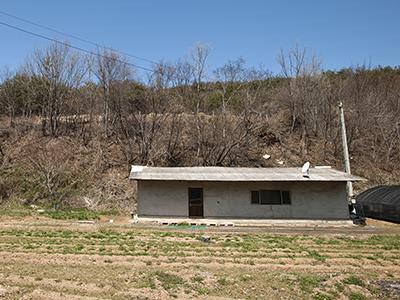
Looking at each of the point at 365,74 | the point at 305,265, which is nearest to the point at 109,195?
the point at 305,265

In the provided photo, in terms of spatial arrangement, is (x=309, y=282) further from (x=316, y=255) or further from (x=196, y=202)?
(x=196, y=202)

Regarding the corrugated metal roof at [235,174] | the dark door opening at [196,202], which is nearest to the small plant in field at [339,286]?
the corrugated metal roof at [235,174]

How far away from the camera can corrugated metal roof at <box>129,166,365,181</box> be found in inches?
769

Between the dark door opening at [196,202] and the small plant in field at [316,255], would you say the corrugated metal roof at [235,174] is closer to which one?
the dark door opening at [196,202]

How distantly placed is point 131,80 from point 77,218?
1572cm

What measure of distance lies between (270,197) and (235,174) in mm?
2226

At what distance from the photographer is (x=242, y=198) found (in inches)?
794

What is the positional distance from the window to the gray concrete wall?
0.63ft

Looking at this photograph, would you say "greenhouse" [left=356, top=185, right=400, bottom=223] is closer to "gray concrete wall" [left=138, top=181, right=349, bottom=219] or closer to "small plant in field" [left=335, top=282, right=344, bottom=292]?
"gray concrete wall" [left=138, top=181, right=349, bottom=219]

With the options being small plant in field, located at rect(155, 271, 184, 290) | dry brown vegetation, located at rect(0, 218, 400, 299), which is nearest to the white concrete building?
dry brown vegetation, located at rect(0, 218, 400, 299)

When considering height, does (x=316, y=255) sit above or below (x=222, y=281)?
above

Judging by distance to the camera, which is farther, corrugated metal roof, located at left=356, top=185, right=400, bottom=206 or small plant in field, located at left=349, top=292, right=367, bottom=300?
corrugated metal roof, located at left=356, top=185, right=400, bottom=206

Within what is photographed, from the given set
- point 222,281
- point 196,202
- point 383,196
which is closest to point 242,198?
point 196,202

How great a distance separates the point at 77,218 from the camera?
19781 mm
